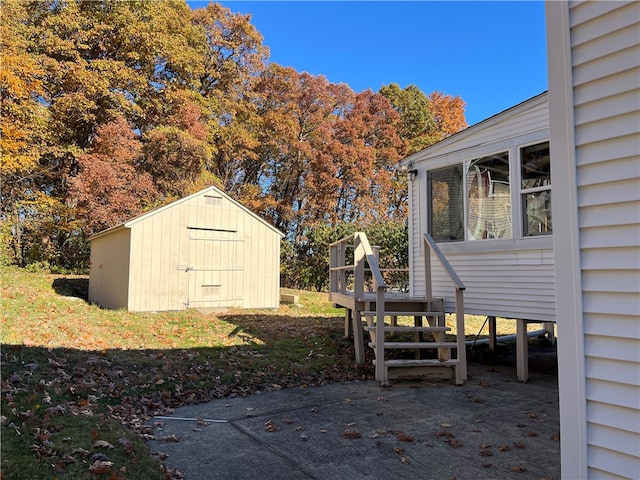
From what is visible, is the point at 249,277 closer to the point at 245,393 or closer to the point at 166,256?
the point at 166,256

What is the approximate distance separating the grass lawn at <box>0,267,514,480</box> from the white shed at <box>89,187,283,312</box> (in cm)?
63

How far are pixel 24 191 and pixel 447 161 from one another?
48.9 ft

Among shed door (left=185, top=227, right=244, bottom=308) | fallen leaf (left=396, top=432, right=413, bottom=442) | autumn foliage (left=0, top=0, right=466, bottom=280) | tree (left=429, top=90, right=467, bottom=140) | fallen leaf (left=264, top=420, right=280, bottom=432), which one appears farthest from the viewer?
tree (left=429, top=90, right=467, bottom=140)

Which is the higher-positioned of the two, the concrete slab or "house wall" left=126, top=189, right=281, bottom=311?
"house wall" left=126, top=189, right=281, bottom=311

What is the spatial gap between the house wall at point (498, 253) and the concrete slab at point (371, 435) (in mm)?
1261

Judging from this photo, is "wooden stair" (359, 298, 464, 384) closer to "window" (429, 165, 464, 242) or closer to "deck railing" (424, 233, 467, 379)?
"deck railing" (424, 233, 467, 379)

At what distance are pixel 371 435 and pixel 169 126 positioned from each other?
51.6 ft

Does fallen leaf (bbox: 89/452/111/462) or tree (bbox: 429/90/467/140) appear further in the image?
tree (bbox: 429/90/467/140)

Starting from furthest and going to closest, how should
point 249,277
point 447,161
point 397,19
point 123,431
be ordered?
point 249,277
point 397,19
point 447,161
point 123,431

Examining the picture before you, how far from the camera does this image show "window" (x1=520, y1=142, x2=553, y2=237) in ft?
18.6

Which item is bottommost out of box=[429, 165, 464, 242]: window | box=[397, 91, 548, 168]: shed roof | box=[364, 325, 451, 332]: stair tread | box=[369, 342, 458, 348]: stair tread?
box=[369, 342, 458, 348]: stair tread

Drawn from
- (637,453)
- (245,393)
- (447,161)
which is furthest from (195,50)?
(637,453)

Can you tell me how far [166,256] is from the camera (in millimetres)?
10133

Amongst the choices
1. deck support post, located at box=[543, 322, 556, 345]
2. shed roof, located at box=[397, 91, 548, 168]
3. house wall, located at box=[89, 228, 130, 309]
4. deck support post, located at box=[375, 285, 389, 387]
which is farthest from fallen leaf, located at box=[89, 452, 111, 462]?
deck support post, located at box=[543, 322, 556, 345]
